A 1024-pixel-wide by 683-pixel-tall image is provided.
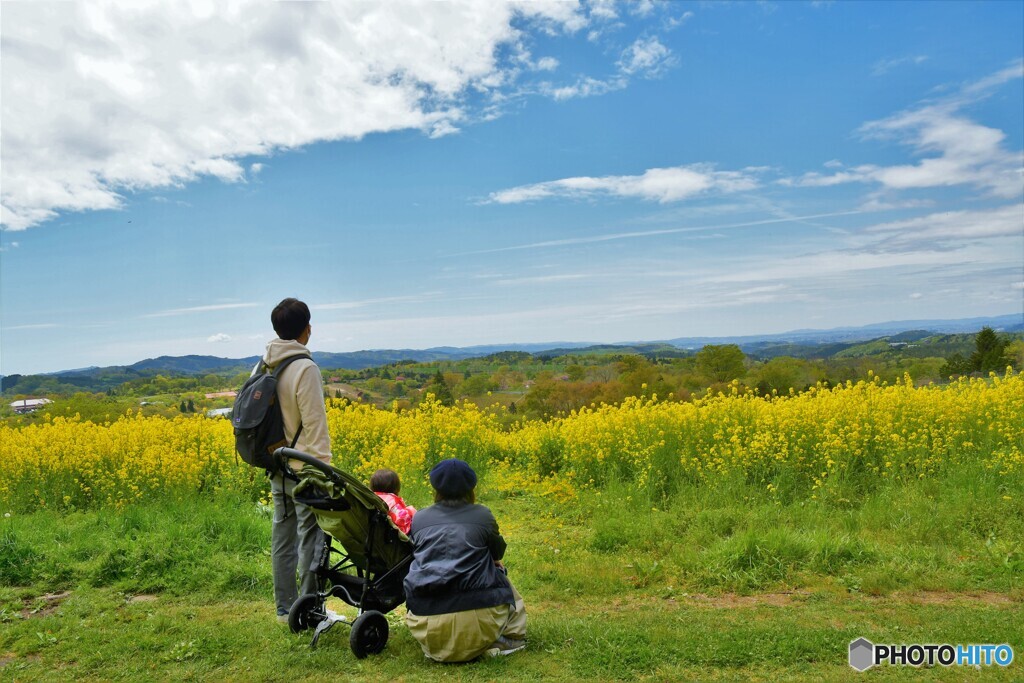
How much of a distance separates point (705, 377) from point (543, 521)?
1848 cm

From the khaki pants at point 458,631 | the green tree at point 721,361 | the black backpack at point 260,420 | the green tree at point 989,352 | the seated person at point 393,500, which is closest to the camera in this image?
the khaki pants at point 458,631

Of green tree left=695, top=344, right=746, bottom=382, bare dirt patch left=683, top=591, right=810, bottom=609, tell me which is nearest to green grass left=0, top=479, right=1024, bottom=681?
bare dirt patch left=683, top=591, right=810, bottom=609

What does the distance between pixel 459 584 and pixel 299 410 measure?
1.65 metres

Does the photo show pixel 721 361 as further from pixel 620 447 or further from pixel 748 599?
pixel 748 599

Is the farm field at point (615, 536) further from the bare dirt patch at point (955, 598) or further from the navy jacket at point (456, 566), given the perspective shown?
the navy jacket at point (456, 566)

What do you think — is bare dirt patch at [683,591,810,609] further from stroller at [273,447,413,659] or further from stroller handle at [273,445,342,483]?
stroller handle at [273,445,342,483]

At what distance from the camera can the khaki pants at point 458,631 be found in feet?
14.0

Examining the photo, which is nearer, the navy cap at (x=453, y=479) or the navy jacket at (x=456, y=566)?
the navy jacket at (x=456, y=566)

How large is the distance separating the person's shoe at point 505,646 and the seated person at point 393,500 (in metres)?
1.00

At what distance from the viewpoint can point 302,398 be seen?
4797 millimetres

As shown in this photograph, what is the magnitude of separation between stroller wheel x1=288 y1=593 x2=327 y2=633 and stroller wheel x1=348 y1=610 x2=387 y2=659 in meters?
0.42

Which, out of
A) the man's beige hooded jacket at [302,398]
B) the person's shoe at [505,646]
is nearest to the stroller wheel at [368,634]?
the person's shoe at [505,646]

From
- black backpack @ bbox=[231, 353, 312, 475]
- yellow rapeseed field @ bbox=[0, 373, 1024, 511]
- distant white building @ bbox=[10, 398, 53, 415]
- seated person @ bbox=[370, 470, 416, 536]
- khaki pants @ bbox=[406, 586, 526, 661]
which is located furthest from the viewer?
distant white building @ bbox=[10, 398, 53, 415]

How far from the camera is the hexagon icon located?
13.7 ft
